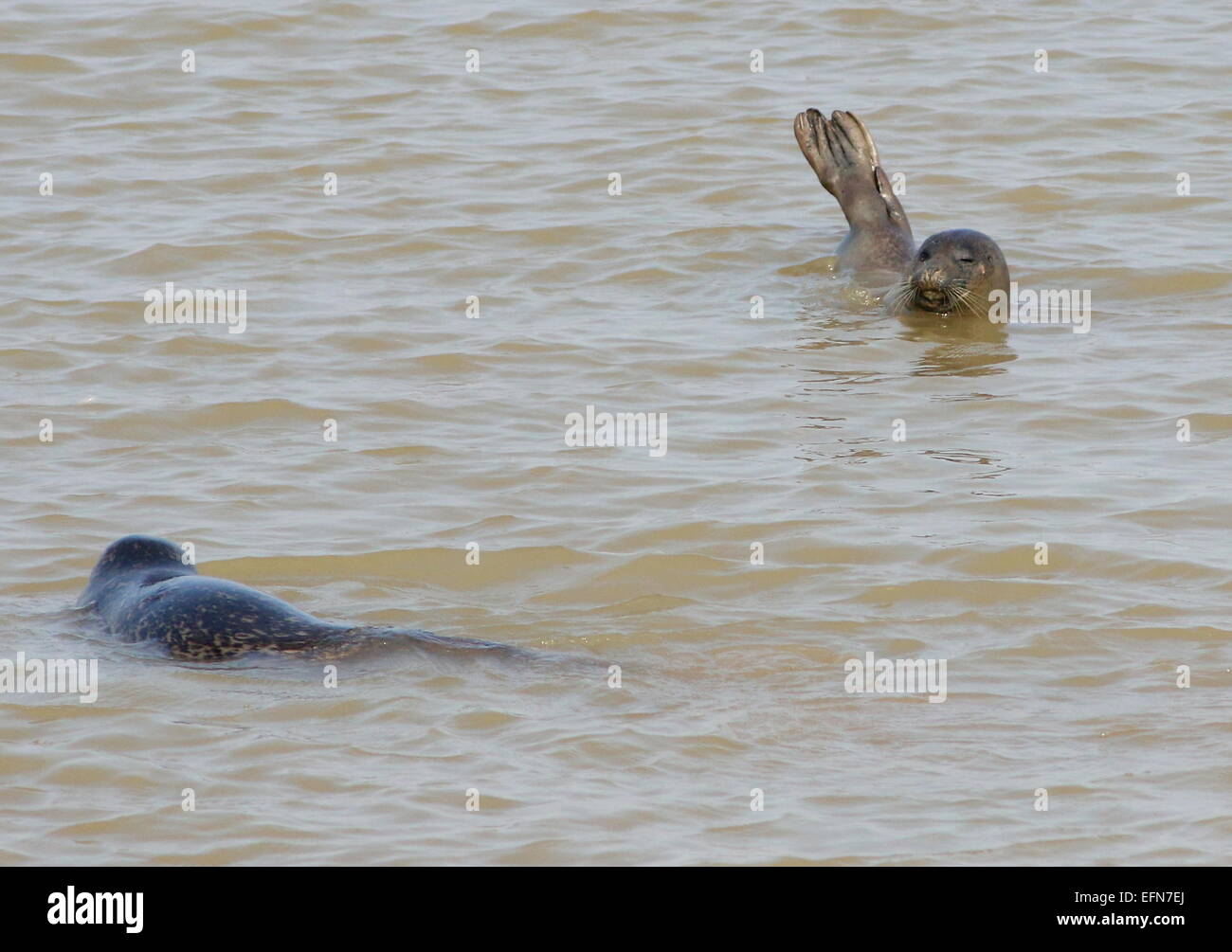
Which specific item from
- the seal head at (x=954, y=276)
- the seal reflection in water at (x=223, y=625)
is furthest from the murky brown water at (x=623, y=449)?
Answer: the seal head at (x=954, y=276)

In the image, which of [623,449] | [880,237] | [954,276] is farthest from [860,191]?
[623,449]

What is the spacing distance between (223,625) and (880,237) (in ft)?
19.2

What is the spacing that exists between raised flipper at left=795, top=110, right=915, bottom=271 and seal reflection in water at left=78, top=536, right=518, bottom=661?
5422mm

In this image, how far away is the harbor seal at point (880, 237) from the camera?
1059 cm

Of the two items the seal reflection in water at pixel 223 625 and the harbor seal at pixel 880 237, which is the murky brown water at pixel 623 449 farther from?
the harbor seal at pixel 880 237

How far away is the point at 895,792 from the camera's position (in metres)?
5.37

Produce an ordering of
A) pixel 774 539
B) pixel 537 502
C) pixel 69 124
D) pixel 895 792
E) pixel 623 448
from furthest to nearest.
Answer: pixel 69 124 → pixel 623 448 → pixel 537 502 → pixel 774 539 → pixel 895 792

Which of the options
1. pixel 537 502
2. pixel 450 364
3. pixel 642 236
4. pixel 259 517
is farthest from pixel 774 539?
pixel 642 236

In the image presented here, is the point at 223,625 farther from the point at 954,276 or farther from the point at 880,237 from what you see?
the point at 880,237

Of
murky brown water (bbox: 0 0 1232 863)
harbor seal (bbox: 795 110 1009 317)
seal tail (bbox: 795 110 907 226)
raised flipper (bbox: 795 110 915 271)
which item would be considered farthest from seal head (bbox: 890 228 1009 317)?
seal tail (bbox: 795 110 907 226)

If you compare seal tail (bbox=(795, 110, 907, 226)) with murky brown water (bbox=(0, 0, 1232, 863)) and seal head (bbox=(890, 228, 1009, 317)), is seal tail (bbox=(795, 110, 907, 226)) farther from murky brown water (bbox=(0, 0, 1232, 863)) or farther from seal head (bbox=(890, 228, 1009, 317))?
A: seal head (bbox=(890, 228, 1009, 317))

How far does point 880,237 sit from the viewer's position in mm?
11305

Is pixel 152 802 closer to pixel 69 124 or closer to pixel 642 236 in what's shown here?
pixel 642 236

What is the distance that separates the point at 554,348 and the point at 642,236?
7.06ft
